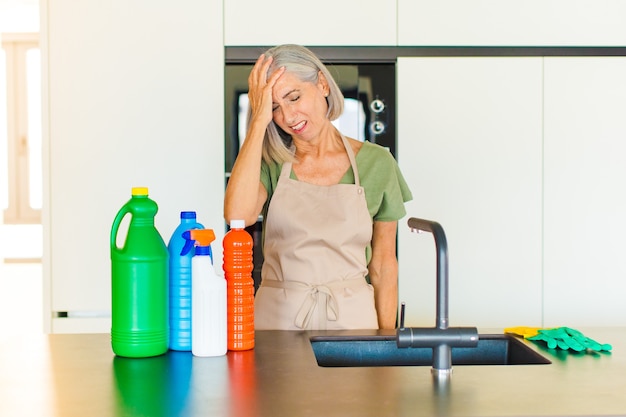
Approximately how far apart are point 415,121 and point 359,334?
1.29 m

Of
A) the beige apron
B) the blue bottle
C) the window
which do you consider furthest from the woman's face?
the window

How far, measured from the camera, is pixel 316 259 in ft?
6.45

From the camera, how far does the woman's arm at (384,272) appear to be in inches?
81.4

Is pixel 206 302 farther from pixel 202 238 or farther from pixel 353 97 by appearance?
pixel 353 97

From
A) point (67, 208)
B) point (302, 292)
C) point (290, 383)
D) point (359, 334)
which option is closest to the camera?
point (290, 383)

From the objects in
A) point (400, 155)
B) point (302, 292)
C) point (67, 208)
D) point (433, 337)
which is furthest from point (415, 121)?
point (433, 337)

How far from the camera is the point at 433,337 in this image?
1.35 meters

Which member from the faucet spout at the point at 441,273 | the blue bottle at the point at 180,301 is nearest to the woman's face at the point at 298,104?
the blue bottle at the point at 180,301

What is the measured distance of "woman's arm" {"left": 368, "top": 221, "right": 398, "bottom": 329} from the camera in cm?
207

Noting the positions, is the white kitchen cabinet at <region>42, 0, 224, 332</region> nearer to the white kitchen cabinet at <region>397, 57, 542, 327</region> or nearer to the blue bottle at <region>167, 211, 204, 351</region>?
the white kitchen cabinet at <region>397, 57, 542, 327</region>

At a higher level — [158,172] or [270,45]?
[270,45]

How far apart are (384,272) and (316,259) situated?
21 centimetres

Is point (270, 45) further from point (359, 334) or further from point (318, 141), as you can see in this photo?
point (359, 334)

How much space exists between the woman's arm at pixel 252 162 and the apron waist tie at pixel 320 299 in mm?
205
